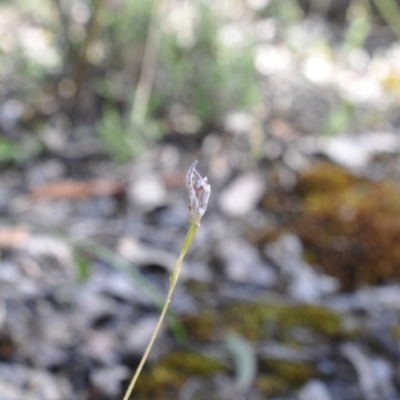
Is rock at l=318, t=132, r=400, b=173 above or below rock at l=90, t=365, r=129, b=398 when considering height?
above

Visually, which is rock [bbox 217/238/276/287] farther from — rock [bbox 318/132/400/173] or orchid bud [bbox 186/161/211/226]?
orchid bud [bbox 186/161/211/226]

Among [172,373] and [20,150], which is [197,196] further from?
[20,150]

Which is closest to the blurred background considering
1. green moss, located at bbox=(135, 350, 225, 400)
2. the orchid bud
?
green moss, located at bbox=(135, 350, 225, 400)

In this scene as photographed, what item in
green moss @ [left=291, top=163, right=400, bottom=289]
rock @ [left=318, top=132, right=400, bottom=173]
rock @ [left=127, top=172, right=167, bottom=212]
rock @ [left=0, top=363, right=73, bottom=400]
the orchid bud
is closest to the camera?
the orchid bud

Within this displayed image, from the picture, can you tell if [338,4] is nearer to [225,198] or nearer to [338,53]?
[338,53]

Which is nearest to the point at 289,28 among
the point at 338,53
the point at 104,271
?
the point at 338,53

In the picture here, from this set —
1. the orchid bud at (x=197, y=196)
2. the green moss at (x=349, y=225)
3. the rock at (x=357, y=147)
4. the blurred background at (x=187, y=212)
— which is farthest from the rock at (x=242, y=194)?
the orchid bud at (x=197, y=196)

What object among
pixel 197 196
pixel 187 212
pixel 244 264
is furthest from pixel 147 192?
pixel 197 196

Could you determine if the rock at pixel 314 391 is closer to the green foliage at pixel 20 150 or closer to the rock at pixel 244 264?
the rock at pixel 244 264
